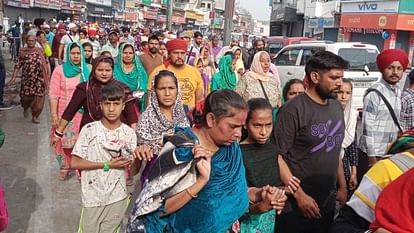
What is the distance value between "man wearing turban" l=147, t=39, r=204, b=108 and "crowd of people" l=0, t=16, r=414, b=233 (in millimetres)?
12

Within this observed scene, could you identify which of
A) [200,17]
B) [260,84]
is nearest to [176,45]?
[260,84]

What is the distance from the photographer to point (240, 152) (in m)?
2.29

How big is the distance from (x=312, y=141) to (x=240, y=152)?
0.88m

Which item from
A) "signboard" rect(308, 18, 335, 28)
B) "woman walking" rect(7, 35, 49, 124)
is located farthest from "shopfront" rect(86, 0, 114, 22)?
"woman walking" rect(7, 35, 49, 124)

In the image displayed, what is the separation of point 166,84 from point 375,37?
22822 millimetres

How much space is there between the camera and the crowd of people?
2.03 metres

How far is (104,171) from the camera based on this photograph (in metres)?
3.30

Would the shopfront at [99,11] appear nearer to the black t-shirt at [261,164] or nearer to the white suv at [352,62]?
the white suv at [352,62]

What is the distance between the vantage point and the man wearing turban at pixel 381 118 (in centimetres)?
391

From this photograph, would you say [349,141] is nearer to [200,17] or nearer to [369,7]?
[369,7]

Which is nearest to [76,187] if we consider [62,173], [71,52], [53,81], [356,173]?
[62,173]

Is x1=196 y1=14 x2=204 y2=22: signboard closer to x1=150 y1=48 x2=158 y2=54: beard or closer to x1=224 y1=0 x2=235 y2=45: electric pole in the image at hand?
x1=224 y1=0 x2=235 y2=45: electric pole

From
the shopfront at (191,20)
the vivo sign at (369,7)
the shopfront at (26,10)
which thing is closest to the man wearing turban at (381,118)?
the vivo sign at (369,7)

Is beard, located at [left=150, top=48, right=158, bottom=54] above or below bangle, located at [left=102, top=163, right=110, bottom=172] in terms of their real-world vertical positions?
above
